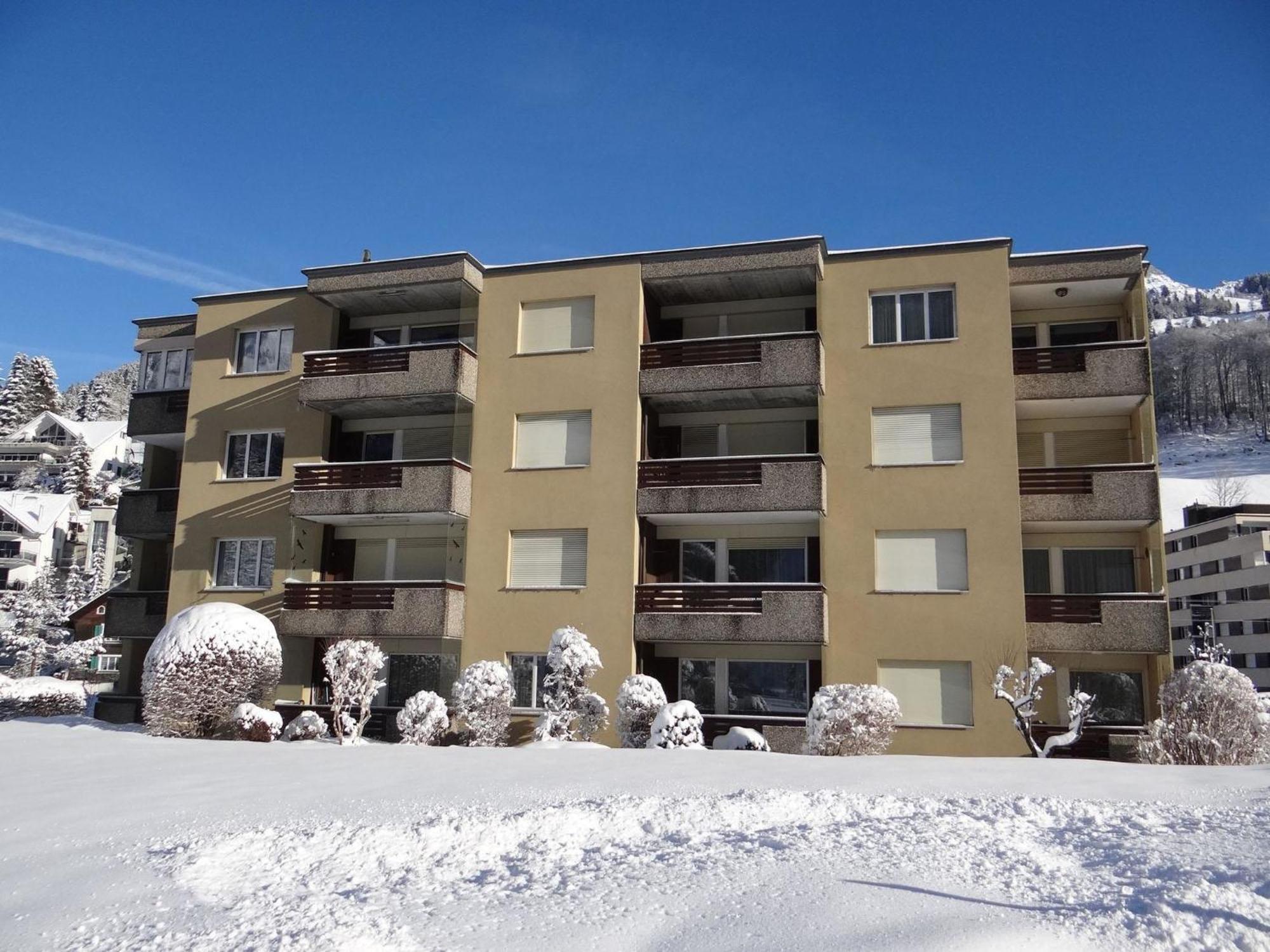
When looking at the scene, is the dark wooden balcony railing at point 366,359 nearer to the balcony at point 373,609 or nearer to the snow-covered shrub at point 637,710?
the balcony at point 373,609

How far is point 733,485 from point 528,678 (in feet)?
20.6

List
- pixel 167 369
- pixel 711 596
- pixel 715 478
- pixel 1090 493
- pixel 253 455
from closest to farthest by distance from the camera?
pixel 1090 493, pixel 711 596, pixel 715 478, pixel 253 455, pixel 167 369

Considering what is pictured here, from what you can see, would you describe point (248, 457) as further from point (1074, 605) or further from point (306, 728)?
point (1074, 605)

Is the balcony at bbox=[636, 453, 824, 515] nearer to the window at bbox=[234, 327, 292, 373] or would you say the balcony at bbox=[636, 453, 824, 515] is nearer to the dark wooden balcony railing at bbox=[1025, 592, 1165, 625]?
the dark wooden balcony railing at bbox=[1025, 592, 1165, 625]

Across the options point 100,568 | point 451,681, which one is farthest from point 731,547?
point 100,568

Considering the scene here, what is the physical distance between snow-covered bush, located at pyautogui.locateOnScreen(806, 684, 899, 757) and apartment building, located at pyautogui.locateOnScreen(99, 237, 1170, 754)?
3.83m

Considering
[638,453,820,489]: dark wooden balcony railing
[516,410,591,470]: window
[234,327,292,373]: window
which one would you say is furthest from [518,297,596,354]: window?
[234,327,292,373]: window

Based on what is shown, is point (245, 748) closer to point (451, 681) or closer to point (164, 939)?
point (451, 681)

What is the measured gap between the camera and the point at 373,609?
25953 mm

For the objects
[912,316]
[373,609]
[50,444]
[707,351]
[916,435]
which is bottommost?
[373,609]

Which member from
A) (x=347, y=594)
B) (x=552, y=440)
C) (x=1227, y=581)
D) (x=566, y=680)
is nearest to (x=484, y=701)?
(x=566, y=680)

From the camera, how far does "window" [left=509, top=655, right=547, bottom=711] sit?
25.4m

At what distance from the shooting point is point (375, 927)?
710cm

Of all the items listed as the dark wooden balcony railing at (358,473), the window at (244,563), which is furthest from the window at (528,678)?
the window at (244,563)
